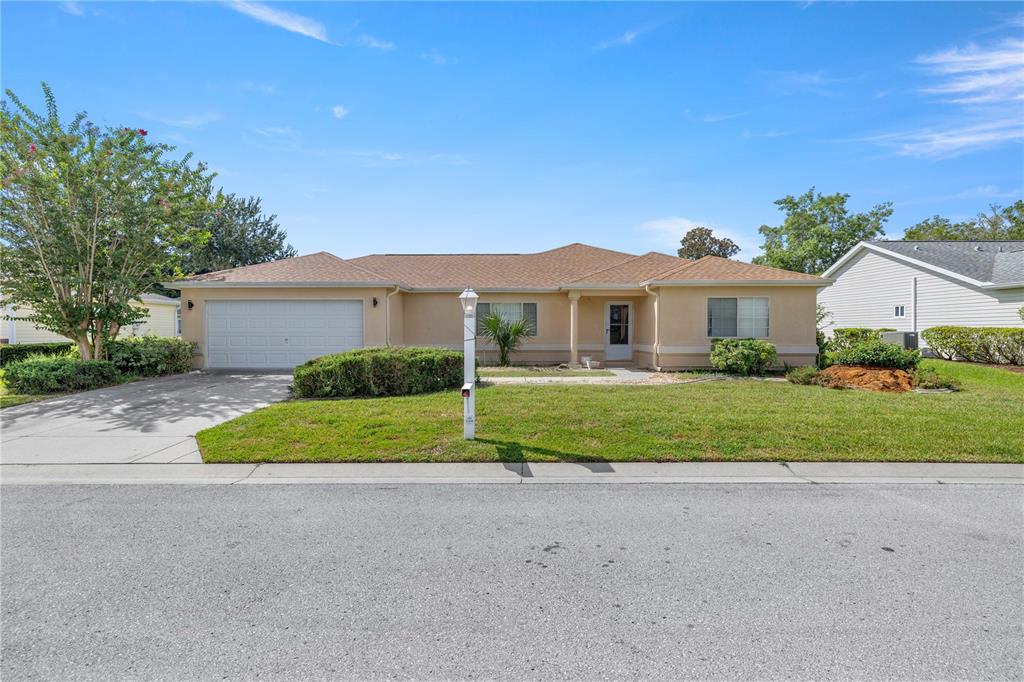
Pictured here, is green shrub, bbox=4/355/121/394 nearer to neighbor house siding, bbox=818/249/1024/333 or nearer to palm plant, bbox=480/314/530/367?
palm plant, bbox=480/314/530/367

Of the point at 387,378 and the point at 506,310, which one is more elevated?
the point at 506,310

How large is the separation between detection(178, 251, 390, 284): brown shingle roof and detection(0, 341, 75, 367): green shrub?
231 inches

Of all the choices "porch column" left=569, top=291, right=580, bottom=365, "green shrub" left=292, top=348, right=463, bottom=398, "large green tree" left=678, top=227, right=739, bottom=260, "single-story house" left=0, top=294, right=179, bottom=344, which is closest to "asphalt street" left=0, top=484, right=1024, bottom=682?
"green shrub" left=292, top=348, right=463, bottom=398

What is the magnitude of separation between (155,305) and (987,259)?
36.4 m

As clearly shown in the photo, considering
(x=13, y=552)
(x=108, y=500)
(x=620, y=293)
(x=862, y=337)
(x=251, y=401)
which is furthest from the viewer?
(x=862, y=337)

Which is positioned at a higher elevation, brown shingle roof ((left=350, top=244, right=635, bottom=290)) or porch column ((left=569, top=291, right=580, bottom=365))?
brown shingle roof ((left=350, top=244, right=635, bottom=290))

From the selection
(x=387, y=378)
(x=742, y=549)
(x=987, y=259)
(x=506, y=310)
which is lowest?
(x=742, y=549)

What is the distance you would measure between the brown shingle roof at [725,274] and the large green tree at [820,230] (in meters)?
21.0

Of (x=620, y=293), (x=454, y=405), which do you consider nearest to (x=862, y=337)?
(x=620, y=293)

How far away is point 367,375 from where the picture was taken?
32.0ft

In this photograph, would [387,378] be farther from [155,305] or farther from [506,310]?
[155,305]

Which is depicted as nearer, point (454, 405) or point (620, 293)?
point (454, 405)

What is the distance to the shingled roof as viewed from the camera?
1486cm

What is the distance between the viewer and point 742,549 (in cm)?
371
